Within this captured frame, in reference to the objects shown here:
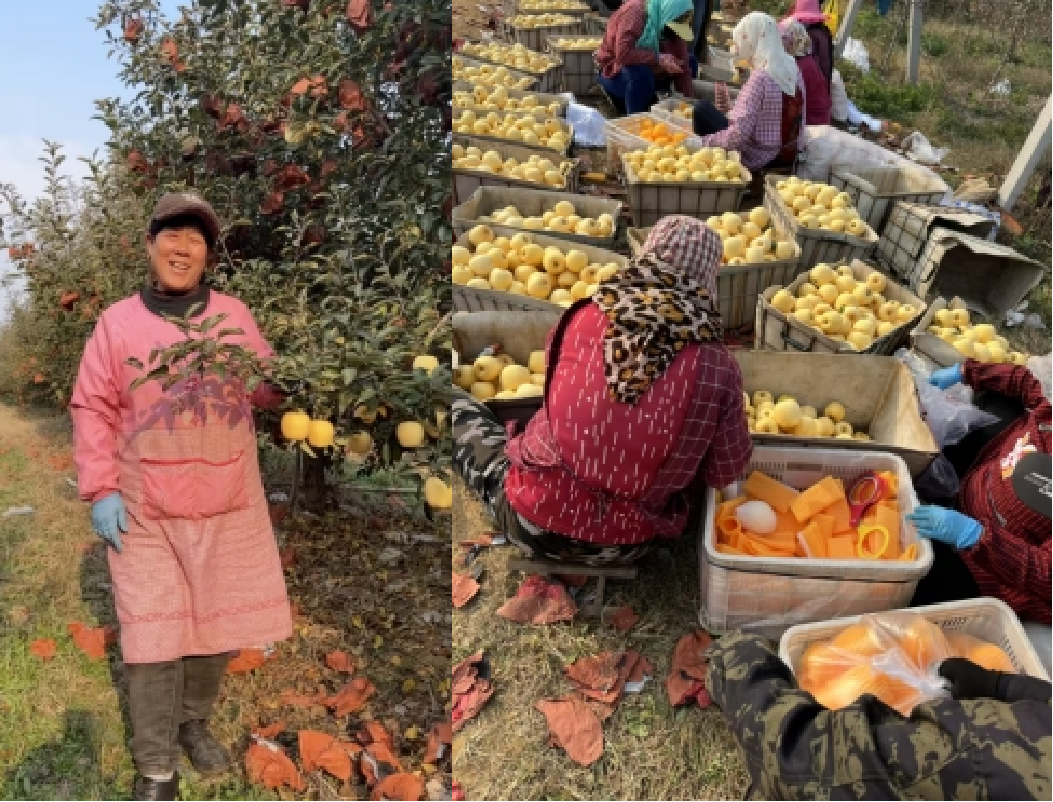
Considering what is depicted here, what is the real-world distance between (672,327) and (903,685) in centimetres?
95

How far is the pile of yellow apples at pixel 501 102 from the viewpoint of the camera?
19.1 feet

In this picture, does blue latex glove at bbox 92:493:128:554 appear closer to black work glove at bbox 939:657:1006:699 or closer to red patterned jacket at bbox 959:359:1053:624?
black work glove at bbox 939:657:1006:699

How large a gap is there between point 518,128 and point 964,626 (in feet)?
13.6

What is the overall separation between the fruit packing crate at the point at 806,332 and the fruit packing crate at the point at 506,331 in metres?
0.87

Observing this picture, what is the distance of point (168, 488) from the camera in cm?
202

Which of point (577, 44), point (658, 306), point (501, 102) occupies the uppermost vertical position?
point (577, 44)

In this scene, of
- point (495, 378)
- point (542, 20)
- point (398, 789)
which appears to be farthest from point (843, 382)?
point (542, 20)

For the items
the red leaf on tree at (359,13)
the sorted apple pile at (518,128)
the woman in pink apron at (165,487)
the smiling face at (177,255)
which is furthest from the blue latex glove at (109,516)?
the sorted apple pile at (518,128)

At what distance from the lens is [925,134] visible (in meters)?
6.89

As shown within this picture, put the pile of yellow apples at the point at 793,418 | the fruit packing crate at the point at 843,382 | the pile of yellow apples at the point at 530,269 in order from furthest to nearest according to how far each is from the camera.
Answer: the pile of yellow apples at the point at 530,269 → the fruit packing crate at the point at 843,382 → the pile of yellow apples at the point at 793,418

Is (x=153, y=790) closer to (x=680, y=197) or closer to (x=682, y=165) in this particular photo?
(x=680, y=197)

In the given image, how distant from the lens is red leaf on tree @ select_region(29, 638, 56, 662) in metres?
2.56

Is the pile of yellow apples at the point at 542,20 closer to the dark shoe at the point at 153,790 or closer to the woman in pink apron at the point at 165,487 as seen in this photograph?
the woman in pink apron at the point at 165,487

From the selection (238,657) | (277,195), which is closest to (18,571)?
(238,657)
